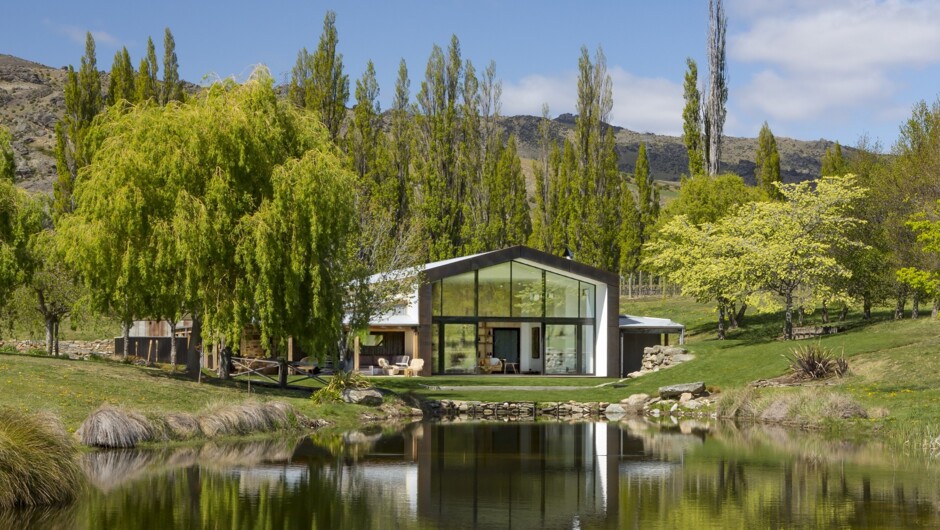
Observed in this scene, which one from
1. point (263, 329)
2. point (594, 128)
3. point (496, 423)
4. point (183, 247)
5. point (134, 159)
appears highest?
point (594, 128)

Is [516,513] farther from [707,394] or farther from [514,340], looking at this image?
[514,340]

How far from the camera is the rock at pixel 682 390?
3231cm

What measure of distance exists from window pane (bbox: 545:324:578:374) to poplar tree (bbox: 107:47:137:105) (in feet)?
76.0

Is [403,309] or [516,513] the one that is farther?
[403,309]

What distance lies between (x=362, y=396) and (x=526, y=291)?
51.2 feet

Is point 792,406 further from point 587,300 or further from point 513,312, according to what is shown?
point 513,312

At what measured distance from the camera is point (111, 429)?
773 inches

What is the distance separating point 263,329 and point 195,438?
5.87m

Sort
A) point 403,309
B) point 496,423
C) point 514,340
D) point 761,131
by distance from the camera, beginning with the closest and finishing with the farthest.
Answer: point 496,423
point 403,309
point 514,340
point 761,131

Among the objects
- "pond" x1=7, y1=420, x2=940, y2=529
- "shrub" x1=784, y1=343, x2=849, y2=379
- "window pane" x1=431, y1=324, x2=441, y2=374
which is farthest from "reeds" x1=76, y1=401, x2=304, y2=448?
"window pane" x1=431, y1=324, x2=441, y2=374

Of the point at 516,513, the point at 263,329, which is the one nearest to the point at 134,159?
the point at 263,329

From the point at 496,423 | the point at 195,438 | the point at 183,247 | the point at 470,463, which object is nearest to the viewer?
the point at 470,463

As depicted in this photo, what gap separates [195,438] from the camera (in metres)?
21.8

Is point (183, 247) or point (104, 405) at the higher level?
point (183, 247)
